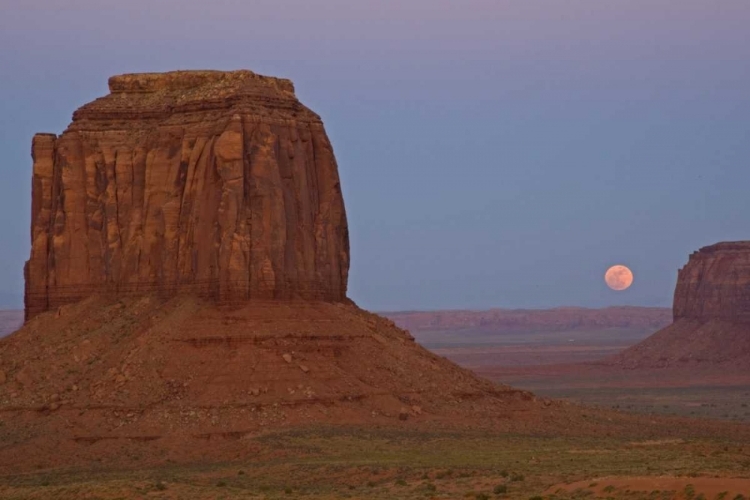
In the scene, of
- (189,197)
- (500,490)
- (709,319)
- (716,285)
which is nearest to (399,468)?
(500,490)

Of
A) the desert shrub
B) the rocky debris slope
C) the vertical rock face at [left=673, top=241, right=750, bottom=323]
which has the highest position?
the vertical rock face at [left=673, top=241, right=750, bottom=323]

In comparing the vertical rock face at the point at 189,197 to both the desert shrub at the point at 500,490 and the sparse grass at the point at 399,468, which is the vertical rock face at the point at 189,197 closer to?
the sparse grass at the point at 399,468

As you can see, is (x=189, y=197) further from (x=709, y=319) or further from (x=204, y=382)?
(x=709, y=319)

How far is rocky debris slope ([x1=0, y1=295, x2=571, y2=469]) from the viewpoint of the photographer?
6412 centimetres

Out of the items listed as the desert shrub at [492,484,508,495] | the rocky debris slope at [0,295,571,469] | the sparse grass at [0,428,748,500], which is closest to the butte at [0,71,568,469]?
the rocky debris slope at [0,295,571,469]

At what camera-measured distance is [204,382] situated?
66.2m

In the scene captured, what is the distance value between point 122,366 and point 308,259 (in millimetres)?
8903

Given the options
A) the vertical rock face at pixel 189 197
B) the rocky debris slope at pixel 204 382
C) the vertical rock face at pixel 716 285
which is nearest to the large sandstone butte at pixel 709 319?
the vertical rock face at pixel 716 285

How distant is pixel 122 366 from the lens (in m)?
67.4

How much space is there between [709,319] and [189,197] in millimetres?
89994

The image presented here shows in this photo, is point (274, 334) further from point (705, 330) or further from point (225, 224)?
point (705, 330)

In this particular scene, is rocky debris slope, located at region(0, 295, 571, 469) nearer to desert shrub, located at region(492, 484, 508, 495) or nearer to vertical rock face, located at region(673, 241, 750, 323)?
desert shrub, located at region(492, 484, 508, 495)

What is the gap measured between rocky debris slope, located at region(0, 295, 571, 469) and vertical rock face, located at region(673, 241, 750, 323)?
79.4m

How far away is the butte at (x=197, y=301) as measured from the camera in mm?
65312
